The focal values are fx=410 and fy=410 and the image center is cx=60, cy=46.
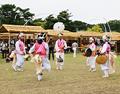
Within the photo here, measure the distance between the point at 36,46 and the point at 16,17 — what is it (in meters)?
60.9

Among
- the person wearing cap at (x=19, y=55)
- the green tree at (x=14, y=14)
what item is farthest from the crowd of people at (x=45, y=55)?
the green tree at (x=14, y=14)

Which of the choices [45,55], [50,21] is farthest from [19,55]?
[50,21]

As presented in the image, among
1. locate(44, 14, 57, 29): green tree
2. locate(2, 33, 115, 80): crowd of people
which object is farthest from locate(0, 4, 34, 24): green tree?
locate(2, 33, 115, 80): crowd of people

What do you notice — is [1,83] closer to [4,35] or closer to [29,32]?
[4,35]

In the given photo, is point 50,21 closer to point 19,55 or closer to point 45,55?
point 19,55

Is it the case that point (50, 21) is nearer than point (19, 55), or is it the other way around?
point (19, 55)

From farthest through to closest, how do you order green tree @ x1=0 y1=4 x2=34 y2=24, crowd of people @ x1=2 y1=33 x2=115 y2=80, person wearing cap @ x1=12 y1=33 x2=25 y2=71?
green tree @ x1=0 y1=4 x2=34 y2=24 → person wearing cap @ x1=12 y1=33 x2=25 y2=71 → crowd of people @ x1=2 y1=33 x2=115 y2=80

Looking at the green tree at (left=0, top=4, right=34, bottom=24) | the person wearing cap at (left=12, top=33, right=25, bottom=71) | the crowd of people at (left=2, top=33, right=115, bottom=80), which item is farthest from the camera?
the green tree at (left=0, top=4, right=34, bottom=24)

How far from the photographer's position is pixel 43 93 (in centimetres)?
1166

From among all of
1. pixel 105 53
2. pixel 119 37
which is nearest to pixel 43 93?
pixel 105 53

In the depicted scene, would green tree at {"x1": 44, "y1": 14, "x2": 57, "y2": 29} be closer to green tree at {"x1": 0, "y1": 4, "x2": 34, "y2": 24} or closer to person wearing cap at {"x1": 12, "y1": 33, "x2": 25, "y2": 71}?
green tree at {"x1": 0, "y1": 4, "x2": 34, "y2": 24}

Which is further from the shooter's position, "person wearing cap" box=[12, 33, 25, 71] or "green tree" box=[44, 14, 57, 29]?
"green tree" box=[44, 14, 57, 29]

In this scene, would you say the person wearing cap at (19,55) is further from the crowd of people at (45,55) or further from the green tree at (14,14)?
the green tree at (14,14)

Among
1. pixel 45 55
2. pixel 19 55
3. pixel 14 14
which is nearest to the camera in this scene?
pixel 45 55
